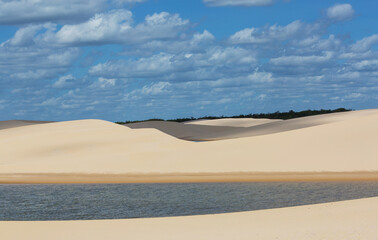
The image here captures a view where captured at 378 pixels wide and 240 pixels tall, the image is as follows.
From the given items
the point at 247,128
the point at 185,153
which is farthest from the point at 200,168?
the point at 247,128

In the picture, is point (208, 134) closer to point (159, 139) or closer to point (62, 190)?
point (159, 139)

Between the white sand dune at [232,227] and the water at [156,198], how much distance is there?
75.7 inches

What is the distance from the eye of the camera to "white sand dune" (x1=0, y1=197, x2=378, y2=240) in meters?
12.8

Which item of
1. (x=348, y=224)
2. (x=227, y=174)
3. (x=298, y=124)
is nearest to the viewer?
(x=348, y=224)

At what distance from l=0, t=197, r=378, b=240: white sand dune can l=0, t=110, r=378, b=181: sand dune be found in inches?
507

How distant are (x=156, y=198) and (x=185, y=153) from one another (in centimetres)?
1402

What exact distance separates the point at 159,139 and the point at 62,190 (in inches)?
698

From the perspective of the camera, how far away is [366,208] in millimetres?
15477

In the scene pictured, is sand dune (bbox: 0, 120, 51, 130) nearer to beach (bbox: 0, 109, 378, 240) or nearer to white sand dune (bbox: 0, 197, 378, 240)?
beach (bbox: 0, 109, 378, 240)

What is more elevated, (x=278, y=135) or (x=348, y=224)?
(x=278, y=135)

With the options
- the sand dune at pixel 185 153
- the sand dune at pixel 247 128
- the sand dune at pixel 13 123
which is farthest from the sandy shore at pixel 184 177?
the sand dune at pixel 13 123

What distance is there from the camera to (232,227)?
44.9 feet

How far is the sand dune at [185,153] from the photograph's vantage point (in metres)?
29.4

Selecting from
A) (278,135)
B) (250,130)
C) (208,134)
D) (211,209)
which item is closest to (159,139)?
(278,135)
